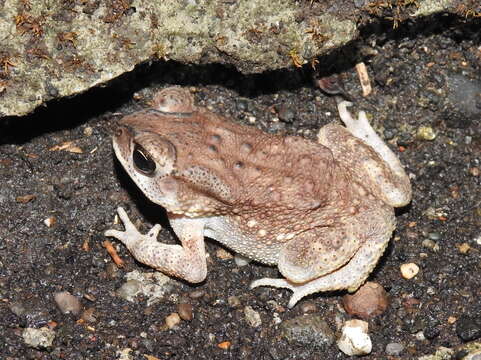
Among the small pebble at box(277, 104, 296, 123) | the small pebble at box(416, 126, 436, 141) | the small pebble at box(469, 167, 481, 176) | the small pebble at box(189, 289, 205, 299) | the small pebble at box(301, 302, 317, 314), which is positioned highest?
the small pebble at box(277, 104, 296, 123)

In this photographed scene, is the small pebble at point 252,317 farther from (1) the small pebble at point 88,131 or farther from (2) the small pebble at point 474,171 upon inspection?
(2) the small pebble at point 474,171

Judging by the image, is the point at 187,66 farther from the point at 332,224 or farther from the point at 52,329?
the point at 52,329

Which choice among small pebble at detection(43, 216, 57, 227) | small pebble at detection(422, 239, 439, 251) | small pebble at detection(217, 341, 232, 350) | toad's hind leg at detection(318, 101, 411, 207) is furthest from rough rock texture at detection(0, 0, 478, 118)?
small pebble at detection(217, 341, 232, 350)

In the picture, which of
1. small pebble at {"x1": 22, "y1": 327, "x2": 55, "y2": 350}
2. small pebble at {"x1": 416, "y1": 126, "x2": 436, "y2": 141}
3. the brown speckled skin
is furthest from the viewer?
small pebble at {"x1": 416, "y1": 126, "x2": 436, "y2": 141}

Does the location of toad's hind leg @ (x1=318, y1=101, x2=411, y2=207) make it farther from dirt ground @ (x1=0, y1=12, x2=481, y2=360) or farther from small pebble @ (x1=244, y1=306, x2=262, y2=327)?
small pebble @ (x1=244, y1=306, x2=262, y2=327)

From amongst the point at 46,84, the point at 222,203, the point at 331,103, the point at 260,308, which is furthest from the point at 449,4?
the point at 46,84

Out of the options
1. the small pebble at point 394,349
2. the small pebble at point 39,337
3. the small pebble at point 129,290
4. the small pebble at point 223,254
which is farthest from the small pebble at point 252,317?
the small pebble at point 39,337

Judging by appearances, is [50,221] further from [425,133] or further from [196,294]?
[425,133]
